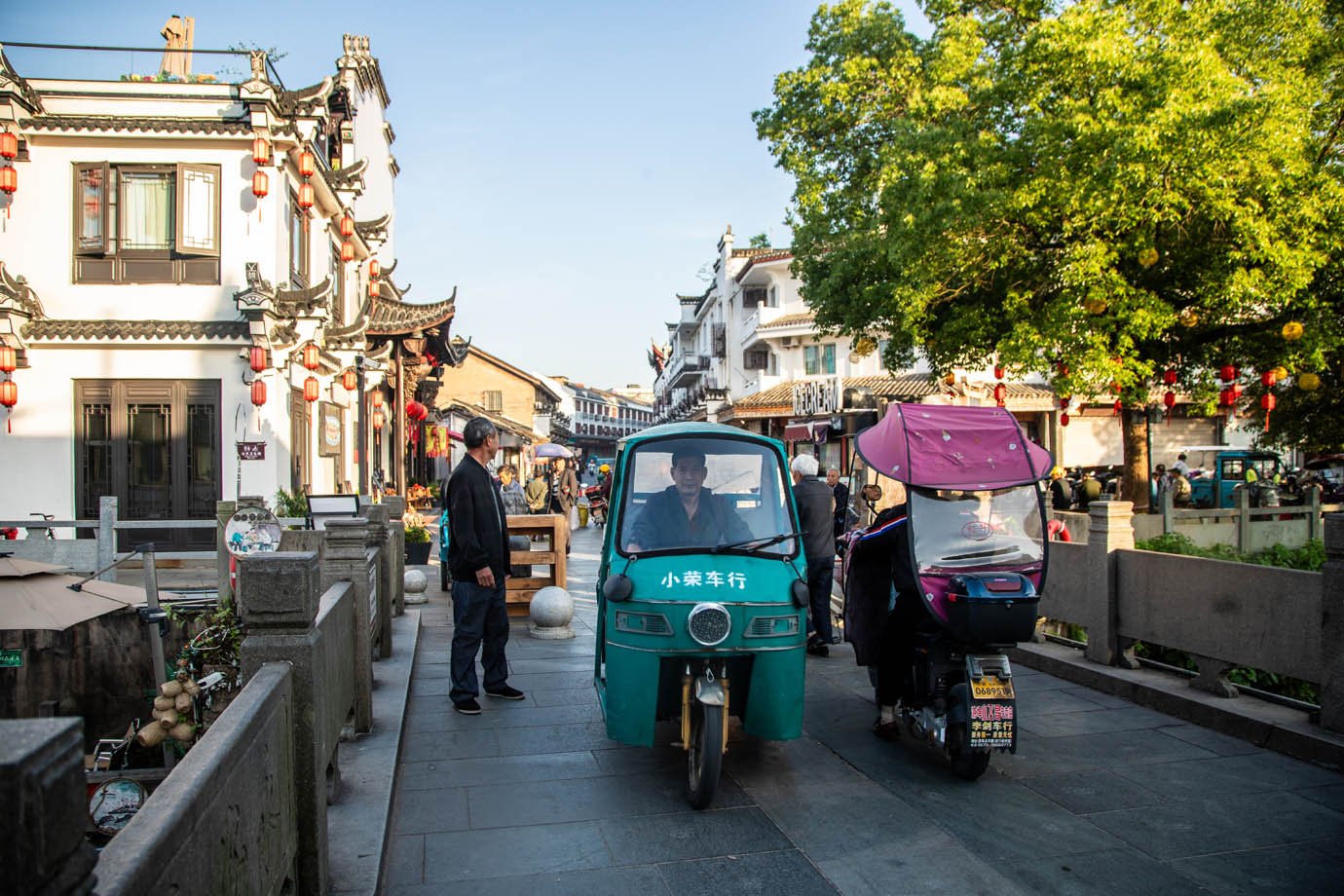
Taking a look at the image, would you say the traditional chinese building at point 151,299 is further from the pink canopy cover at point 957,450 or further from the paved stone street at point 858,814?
the pink canopy cover at point 957,450

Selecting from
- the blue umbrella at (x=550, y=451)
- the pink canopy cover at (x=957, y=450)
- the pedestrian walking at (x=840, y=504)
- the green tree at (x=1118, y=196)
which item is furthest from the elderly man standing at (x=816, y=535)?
the blue umbrella at (x=550, y=451)

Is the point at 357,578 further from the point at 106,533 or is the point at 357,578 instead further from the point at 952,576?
the point at 106,533

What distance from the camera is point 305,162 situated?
54.4ft

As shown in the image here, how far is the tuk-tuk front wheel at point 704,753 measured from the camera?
491 cm

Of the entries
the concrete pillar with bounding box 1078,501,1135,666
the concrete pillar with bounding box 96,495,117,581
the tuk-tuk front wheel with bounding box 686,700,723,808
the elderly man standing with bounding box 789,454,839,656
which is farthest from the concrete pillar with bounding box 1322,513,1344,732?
the concrete pillar with bounding box 96,495,117,581

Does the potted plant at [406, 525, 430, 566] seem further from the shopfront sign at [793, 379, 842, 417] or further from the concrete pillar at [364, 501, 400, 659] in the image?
the shopfront sign at [793, 379, 842, 417]

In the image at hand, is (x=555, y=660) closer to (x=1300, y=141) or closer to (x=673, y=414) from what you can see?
(x=1300, y=141)

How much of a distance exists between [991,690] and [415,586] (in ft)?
26.4

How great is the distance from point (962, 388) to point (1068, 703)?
46.8ft

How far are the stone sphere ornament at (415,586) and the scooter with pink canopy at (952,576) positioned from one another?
680 centimetres

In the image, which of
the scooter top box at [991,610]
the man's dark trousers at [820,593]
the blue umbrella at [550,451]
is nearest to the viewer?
the scooter top box at [991,610]

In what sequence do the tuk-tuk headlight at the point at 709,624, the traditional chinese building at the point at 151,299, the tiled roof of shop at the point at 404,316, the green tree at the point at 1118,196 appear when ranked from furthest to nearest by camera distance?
the tiled roof of shop at the point at 404,316 < the traditional chinese building at the point at 151,299 < the green tree at the point at 1118,196 < the tuk-tuk headlight at the point at 709,624

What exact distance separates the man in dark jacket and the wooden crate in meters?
3.91

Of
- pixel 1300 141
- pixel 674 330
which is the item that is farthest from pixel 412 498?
pixel 674 330
